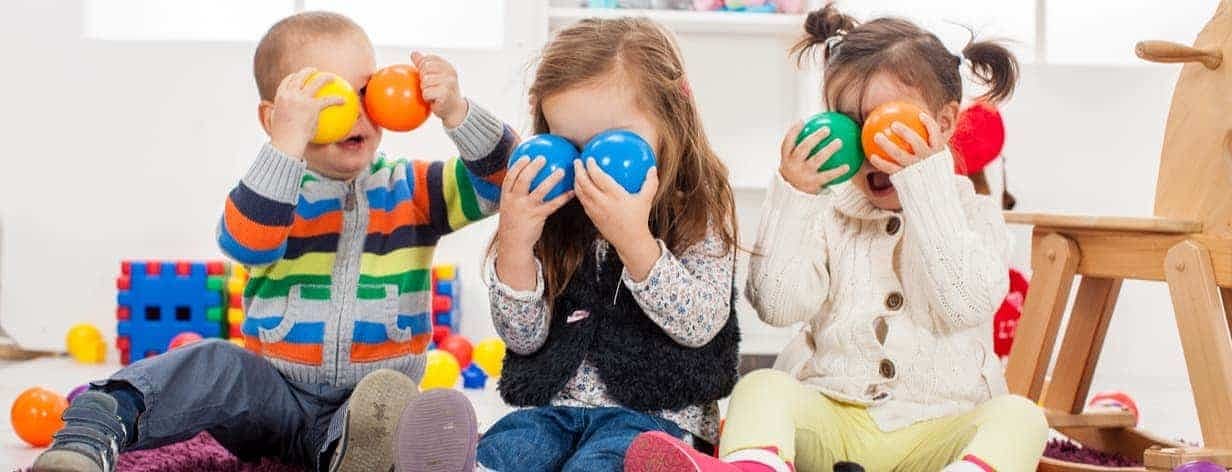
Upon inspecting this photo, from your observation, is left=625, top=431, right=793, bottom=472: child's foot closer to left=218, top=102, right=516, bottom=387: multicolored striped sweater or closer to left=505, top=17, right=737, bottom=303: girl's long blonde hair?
left=505, top=17, right=737, bottom=303: girl's long blonde hair

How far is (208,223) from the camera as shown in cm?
282

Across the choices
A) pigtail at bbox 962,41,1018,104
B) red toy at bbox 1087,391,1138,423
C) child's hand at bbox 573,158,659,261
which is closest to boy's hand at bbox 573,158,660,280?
child's hand at bbox 573,158,659,261

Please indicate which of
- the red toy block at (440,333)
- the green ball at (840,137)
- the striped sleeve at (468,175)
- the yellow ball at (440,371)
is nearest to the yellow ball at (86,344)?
the red toy block at (440,333)

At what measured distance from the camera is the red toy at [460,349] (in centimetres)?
258

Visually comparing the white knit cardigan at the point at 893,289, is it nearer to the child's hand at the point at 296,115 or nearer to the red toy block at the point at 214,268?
the child's hand at the point at 296,115

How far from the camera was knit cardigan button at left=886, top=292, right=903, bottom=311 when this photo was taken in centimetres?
134

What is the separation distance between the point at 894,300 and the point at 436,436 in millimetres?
539

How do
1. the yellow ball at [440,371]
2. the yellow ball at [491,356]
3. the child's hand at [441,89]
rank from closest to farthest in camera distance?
the child's hand at [441,89], the yellow ball at [440,371], the yellow ball at [491,356]

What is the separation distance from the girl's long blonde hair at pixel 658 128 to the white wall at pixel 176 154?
1.50 metres

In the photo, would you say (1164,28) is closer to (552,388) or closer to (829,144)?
(829,144)

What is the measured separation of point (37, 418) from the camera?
163cm

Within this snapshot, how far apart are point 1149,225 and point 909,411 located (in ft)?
1.59

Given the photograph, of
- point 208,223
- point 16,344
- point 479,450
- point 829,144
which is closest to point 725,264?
point 829,144

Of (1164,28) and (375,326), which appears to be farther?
(1164,28)
